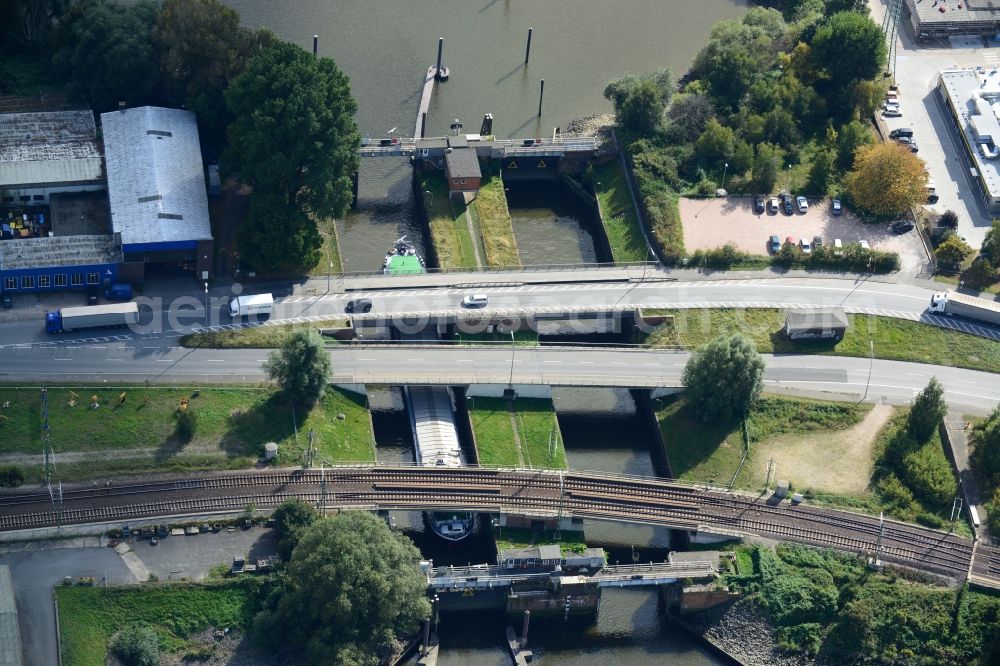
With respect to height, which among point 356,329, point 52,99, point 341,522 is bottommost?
point 341,522

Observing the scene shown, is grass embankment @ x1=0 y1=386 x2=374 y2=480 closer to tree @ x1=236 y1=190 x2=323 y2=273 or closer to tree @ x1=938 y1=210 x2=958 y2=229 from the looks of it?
tree @ x1=236 y1=190 x2=323 y2=273

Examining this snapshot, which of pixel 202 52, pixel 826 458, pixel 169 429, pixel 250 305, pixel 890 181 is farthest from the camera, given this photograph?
pixel 890 181

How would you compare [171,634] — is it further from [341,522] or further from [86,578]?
[341,522]

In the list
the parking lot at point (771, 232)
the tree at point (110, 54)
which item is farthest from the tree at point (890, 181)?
the tree at point (110, 54)

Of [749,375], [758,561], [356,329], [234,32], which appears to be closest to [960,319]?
[749,375]

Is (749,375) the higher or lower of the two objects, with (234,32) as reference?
lower

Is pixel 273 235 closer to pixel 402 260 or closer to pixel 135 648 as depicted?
pixel 402 260

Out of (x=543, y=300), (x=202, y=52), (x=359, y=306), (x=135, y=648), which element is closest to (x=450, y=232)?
(x=543, y=300)
